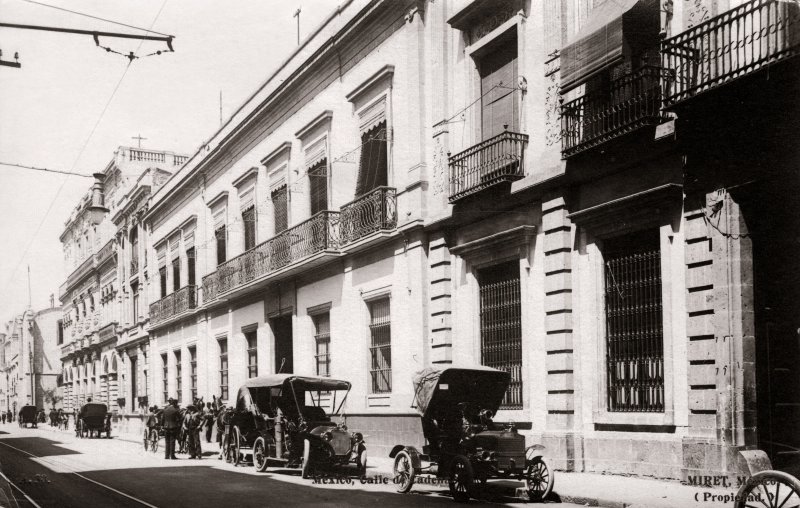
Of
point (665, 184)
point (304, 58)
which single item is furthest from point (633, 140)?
point (304, 58)

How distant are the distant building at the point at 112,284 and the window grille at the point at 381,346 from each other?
72.5ft

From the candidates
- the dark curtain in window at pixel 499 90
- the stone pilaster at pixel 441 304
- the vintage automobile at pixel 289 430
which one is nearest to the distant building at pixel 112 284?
the vintage automobile at pixel 289 430

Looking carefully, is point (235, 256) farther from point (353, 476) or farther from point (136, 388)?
point (136, 388)

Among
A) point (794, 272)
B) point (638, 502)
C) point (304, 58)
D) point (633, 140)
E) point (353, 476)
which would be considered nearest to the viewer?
point (638, 502)

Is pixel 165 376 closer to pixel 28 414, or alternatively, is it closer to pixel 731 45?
pixel 28 414

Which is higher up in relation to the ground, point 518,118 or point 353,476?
point 518,118

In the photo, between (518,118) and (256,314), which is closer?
(518,118)

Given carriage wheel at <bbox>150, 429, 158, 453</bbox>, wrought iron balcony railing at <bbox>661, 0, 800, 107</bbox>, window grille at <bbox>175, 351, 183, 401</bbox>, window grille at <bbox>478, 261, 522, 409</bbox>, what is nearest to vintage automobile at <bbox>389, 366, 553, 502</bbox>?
window grille at <bbox>478, 261, 522, 409</bbox>

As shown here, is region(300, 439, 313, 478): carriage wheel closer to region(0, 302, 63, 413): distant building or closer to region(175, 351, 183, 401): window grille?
region(175, 351, 183, 401): window grille

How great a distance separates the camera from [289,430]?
15.7 metres

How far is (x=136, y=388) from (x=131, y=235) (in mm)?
7587

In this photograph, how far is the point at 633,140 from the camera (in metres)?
12.3

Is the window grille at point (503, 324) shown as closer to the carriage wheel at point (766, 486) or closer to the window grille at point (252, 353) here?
the carriage wheel at point (766, 486)

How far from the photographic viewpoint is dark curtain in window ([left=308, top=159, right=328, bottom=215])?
22125 mm
